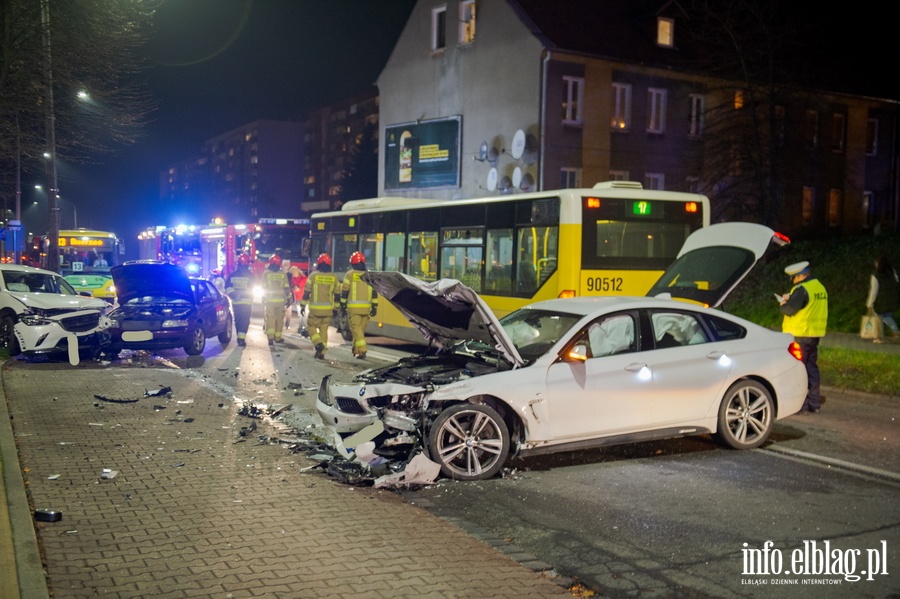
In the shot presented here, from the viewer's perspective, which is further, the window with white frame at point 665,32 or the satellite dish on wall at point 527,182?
the window with white frame at point 665,32

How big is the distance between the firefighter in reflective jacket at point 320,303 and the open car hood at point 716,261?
5.80m

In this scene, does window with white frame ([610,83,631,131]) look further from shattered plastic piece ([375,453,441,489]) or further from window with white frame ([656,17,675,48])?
shattered plastic piece ([375,453,441,489])

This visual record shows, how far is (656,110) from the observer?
34531mm

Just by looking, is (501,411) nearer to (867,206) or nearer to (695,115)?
(695,115)

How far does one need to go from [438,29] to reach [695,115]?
11.5m

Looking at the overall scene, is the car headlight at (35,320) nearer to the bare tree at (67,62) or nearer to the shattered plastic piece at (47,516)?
the bare tree at (67,62)

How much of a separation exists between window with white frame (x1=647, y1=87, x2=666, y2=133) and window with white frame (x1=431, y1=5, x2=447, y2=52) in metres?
9.14

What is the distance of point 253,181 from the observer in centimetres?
13362

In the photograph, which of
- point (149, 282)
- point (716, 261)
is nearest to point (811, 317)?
point (716, 261)

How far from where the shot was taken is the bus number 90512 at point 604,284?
13.9 metres

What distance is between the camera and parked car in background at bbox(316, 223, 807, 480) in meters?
7.44

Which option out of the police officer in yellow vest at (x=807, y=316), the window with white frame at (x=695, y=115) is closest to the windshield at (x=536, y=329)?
the police officer in yellow vest at (x=807, y=316)

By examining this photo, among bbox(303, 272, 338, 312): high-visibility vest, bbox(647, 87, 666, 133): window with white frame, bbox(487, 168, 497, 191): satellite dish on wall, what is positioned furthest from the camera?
bbox(647, 87, 666, 133): window with white frame

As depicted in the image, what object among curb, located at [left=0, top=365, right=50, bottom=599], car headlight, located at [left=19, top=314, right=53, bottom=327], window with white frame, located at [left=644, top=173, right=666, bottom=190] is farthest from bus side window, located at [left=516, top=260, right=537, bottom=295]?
window with white frame, located at [left=644, top=173, right=666, bottom=190]
